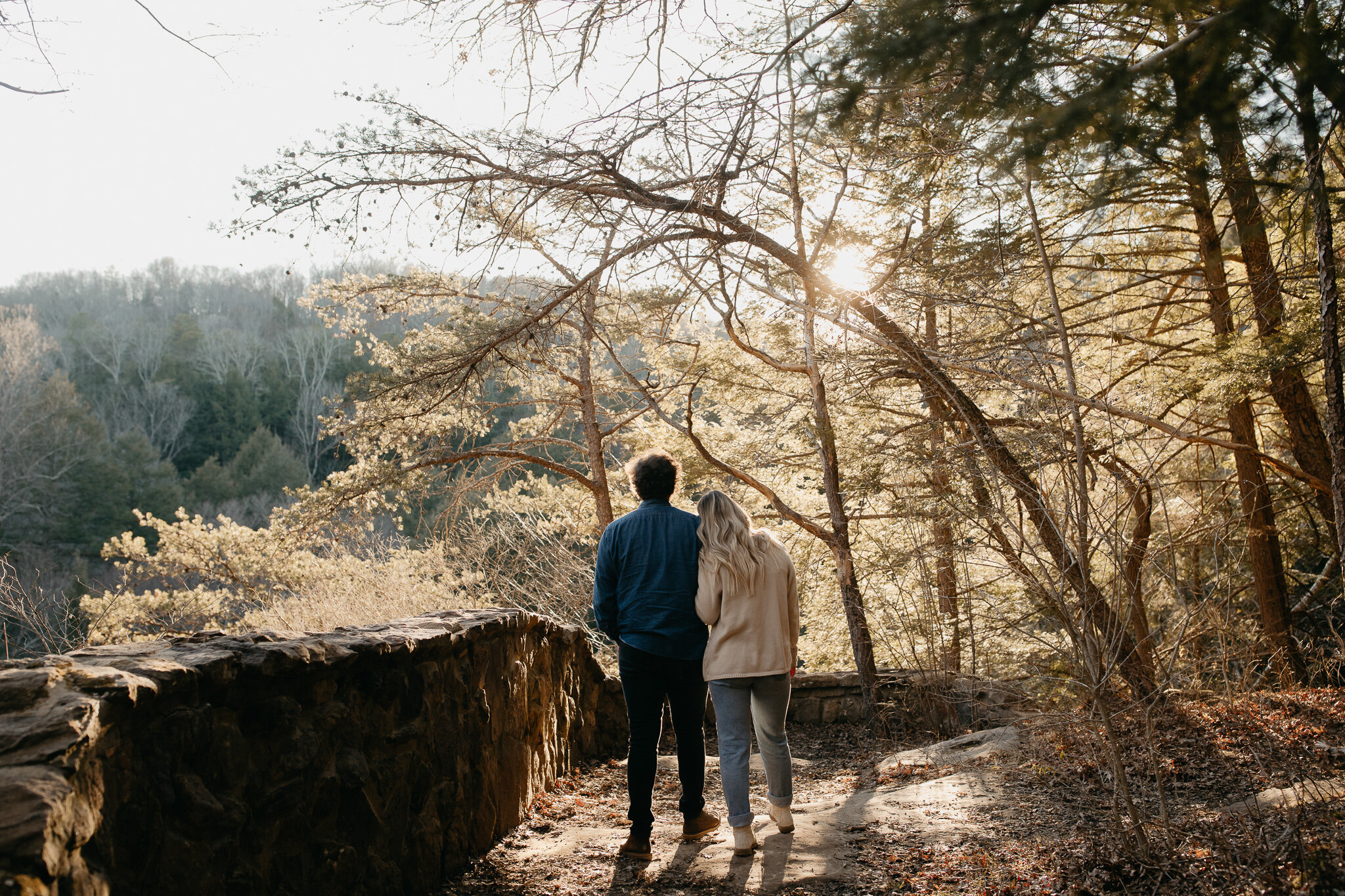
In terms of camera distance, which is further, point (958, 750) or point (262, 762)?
point (958, 750)

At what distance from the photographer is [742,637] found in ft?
11.2

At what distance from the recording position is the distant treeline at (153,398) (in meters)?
23.3

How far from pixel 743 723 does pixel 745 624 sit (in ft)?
1.41

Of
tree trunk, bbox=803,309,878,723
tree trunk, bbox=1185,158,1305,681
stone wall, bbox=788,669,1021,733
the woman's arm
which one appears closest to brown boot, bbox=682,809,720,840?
the woman's arm

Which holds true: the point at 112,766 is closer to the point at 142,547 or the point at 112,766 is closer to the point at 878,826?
the point at 878,826

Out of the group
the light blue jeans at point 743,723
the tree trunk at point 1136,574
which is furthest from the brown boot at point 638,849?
the tree trunk at point 1136,574

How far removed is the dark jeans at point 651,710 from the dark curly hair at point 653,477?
655 millimetres

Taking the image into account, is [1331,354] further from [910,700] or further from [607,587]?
[910,700]

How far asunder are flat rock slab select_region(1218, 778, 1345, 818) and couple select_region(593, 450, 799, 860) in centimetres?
159

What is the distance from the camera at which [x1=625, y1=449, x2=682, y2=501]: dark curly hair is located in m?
3.71

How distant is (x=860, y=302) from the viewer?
6168 millimetres

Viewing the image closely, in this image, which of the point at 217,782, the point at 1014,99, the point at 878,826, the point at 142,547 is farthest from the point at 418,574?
the point at 1014,99

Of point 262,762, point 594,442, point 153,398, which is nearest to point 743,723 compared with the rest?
point 262,762

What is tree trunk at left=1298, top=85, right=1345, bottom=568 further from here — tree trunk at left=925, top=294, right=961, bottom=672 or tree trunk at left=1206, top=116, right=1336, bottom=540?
tree trunk at left=925, top=294, right=961, bottom=672
